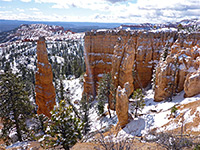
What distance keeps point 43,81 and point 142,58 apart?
2650 cm

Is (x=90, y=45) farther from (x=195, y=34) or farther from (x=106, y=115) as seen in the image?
(x=195, y=34)

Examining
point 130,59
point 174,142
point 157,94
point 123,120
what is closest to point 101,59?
point 130,59

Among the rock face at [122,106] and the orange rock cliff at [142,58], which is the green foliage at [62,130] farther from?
Result: the orange rock cliff at [142,58]

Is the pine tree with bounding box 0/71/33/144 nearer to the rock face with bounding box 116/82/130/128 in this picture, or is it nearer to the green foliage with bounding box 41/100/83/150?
the green foliage with bounding box 41/100/83/150

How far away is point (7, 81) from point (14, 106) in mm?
3097

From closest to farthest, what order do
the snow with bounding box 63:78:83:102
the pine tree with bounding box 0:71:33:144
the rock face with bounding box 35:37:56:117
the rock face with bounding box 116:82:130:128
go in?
1. the pine tree with bounding box 0:71:33:144
2. the rock face with bounding box 116:82:130:128
3. the rock face with bounding box 35:37:56:117
4. the snow with bounding box 63:78:83:102

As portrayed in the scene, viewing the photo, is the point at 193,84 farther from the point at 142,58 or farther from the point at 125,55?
the point at 142,58

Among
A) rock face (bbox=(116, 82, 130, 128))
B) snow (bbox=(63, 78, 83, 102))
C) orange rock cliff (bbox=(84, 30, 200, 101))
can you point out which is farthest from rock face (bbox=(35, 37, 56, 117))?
snow (bbox=(63, 78, 83, 102))

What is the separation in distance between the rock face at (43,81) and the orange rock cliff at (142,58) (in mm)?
14327

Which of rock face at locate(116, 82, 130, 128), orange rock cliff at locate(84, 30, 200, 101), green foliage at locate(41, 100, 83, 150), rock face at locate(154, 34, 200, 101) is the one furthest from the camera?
orange rock cliff at locate(84, 30, 200, 101)

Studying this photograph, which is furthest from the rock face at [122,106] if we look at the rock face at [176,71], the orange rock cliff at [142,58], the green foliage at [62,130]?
the green foliage at [62,130]

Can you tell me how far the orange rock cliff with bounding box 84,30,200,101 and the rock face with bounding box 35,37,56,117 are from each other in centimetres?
1433

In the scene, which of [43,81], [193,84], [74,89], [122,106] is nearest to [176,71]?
[193,84]

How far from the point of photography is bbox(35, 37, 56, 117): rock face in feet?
98.4
